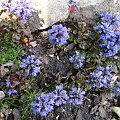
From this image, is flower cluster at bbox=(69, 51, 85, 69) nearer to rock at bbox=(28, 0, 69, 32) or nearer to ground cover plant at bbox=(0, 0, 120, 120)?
ground cover plant at bbox=(0, 0, 120, 120)

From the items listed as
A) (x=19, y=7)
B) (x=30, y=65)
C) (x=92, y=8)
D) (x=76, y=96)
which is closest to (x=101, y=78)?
(x=76, y=96)

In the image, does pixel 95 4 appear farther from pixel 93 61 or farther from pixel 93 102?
pixel 93 102

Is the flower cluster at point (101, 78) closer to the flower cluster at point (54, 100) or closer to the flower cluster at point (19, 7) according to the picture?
the flower cluster at point (54, 100)

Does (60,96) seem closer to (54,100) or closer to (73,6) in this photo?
(54,100)

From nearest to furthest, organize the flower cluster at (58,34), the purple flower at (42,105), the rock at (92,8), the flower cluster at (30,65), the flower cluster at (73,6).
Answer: the purple flower at (42,105)
the flower cluster at (30,65)
the flower cluster at (58,34)
the flower cluster at (73,6)
the rock at (92,8)

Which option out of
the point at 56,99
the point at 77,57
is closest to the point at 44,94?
the point at 56,99

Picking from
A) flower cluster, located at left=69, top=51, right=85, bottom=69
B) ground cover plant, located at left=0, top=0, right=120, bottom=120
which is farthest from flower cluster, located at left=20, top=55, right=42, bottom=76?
flower cluster, located at left=69, top=51, right=85, bottom=69

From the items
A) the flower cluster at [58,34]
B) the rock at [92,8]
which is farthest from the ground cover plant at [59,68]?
the rock at [92,8]
